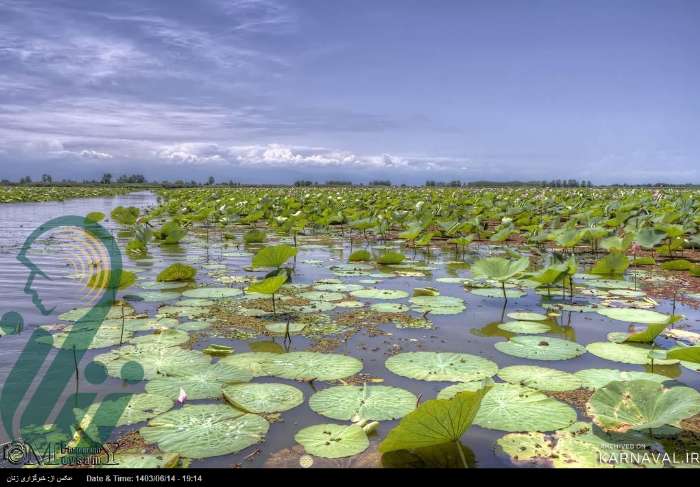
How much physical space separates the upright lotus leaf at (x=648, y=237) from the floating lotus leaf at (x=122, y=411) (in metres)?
6.21

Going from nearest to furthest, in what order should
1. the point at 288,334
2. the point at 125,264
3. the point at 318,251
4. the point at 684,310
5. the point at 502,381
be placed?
1. the point at 502,381
2. the point at 288,334
3. the point at 684,310
4. the point at 125,264
5. the point at 318,251

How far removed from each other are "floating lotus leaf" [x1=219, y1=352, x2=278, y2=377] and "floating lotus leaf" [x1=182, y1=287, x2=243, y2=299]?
1.68 m

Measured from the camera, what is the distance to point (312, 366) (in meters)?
2.94

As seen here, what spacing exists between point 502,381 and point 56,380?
7.73 ft

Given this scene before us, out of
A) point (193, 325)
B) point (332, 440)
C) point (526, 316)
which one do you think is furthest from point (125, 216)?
point (332, 440)

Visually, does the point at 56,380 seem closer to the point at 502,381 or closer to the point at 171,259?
the point at 502,381

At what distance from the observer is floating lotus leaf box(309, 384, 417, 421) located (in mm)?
2324

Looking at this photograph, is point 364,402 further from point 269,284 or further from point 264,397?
point 269,284

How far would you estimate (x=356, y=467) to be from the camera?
6.25 feet

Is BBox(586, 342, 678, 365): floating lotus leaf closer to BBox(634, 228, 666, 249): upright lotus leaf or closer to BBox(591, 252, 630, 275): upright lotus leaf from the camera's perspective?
BBox(591, 252, 630, 275): upright lotus leaf

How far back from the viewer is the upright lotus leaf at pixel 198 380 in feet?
8.32

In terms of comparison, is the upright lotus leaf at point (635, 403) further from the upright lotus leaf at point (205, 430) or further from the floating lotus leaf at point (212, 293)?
the floating lotus leaf at point (212, 293)

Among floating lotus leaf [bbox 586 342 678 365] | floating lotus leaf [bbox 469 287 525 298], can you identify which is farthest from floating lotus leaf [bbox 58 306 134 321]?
floating lotus leaf [bbox 586 342 678 365]
